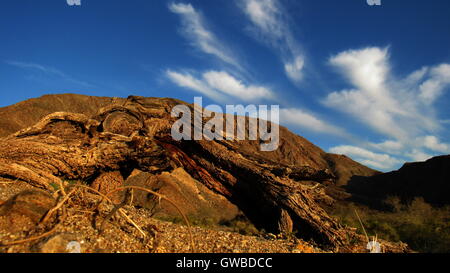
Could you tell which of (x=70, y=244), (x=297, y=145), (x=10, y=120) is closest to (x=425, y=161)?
(x=297, y=145)

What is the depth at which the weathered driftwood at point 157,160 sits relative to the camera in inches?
213

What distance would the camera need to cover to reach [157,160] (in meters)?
6.64

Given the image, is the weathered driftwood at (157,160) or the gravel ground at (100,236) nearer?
the gravel ground at (100,236)

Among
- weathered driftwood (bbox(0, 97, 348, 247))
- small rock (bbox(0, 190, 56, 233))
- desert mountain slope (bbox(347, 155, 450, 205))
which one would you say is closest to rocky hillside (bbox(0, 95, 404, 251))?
weathered driftwood (bbox(0, 97, 348, 247))

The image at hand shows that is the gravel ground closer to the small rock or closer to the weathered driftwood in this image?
the small rock

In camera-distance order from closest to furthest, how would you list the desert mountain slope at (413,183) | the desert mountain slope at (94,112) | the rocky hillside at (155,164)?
the rocky hillside at (155,164), the desert mountain slope at (94,112), the desert mountain slope at (413,183)

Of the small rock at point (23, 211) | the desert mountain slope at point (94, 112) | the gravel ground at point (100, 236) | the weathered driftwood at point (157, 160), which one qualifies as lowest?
the gravel ground at point (100, 236)

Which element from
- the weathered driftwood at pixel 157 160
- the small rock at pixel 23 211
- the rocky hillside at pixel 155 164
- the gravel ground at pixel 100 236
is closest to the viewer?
the gravel ground at pixel 100 236

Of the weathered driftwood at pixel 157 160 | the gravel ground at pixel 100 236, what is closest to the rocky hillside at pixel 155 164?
the weathered driftwood at pixel 157 160

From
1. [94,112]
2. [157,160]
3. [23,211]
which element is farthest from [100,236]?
[94,112]

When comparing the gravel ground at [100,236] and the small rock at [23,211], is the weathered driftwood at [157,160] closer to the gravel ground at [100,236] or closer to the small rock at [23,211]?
the gravel ground at [100,236]

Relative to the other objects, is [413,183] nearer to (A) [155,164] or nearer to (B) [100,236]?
(A) [155,164]
